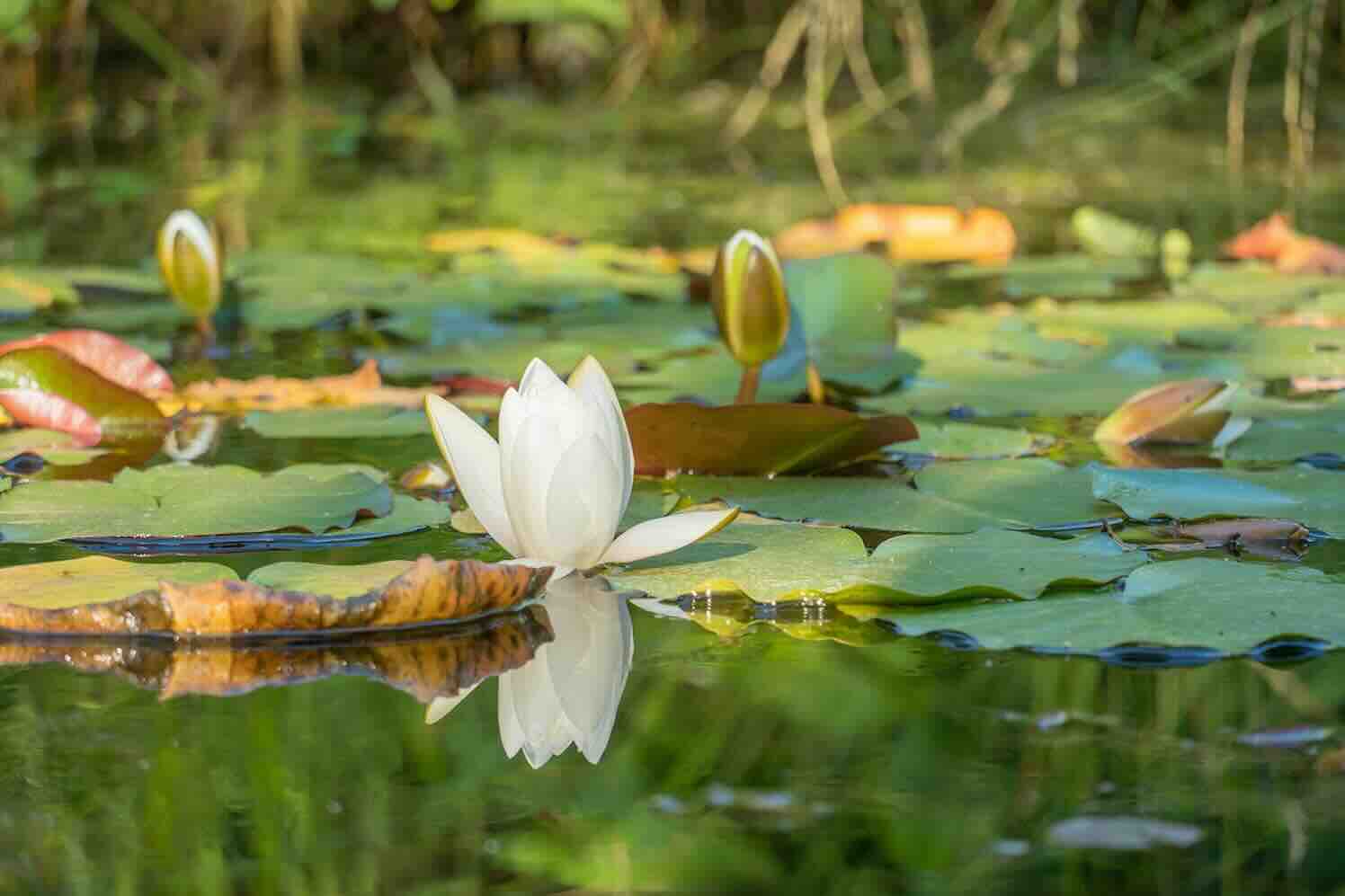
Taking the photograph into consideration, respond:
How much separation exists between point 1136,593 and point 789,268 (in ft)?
3.27

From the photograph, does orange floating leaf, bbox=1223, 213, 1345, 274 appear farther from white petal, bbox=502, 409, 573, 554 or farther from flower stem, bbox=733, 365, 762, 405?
white petal, bbox=502, 409, 573, 554

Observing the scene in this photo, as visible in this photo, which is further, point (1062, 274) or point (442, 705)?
point (1062, 274)

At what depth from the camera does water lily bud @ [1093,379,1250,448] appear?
5.28 feet

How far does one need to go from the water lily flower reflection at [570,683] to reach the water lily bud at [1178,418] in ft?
2.03

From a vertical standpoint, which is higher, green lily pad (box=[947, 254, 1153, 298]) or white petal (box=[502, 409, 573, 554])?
white petal (box=[502, 409, 573, 554])

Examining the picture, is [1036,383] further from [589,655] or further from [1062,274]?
[589,655]

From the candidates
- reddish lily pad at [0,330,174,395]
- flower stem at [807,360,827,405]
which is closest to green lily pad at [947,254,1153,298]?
flower stem at [807,360,827,405]

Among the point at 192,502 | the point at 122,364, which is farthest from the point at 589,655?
the point at 122,364

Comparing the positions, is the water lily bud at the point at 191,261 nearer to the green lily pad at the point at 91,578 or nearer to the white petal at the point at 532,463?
the green lily pad at the point at 91,578

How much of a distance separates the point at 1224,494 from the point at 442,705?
2.20 ft

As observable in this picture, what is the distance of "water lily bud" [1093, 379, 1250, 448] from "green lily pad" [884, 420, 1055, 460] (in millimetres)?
64

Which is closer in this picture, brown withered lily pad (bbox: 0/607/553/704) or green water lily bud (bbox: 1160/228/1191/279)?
brown withered lily pad (bbox: 0/607/553/704)

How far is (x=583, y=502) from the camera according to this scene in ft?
3.89

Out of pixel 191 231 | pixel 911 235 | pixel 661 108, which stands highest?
pixel 661 108
